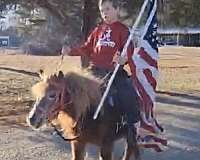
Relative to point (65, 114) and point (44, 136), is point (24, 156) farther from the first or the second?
point (65, 114)

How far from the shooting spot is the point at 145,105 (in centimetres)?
749

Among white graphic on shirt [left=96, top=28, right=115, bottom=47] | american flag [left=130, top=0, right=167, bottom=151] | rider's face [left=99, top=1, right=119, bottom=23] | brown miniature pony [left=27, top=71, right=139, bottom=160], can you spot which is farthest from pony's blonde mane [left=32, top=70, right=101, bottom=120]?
american flag [left=130, top=0, right=167, bottom=151]

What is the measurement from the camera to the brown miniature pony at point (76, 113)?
5.42 meters

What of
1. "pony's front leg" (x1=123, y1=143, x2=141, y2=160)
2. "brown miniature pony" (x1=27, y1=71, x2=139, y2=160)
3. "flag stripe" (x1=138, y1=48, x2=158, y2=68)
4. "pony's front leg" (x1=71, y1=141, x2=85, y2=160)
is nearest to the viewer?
"brown miniature pony" (x1=27, y1=71, x2=139, y2=160)

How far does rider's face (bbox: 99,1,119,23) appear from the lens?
6.39 m

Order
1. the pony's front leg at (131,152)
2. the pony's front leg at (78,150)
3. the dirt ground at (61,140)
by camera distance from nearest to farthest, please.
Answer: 1. the pony's front leg at (78,150)
2. the pony's front leg at (131,152)
3. the dirt ground at (61,140)

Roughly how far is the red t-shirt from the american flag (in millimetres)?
815

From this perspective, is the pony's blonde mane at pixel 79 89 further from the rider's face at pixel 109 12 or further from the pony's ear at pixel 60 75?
the rider's face at pixel 109 12

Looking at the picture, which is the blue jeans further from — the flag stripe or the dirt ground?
the flag stripe

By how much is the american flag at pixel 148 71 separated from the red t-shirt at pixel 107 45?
815 millimetres

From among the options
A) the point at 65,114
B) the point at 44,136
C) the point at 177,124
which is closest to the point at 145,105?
the point at 65,114

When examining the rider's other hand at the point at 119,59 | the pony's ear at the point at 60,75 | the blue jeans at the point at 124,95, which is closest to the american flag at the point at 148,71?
the blue jeans at the point at 124,95

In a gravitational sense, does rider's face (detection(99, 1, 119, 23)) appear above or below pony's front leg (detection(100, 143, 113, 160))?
above

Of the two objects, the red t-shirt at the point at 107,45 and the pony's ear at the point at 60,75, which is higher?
the red t-shirt at the point at 107,45
